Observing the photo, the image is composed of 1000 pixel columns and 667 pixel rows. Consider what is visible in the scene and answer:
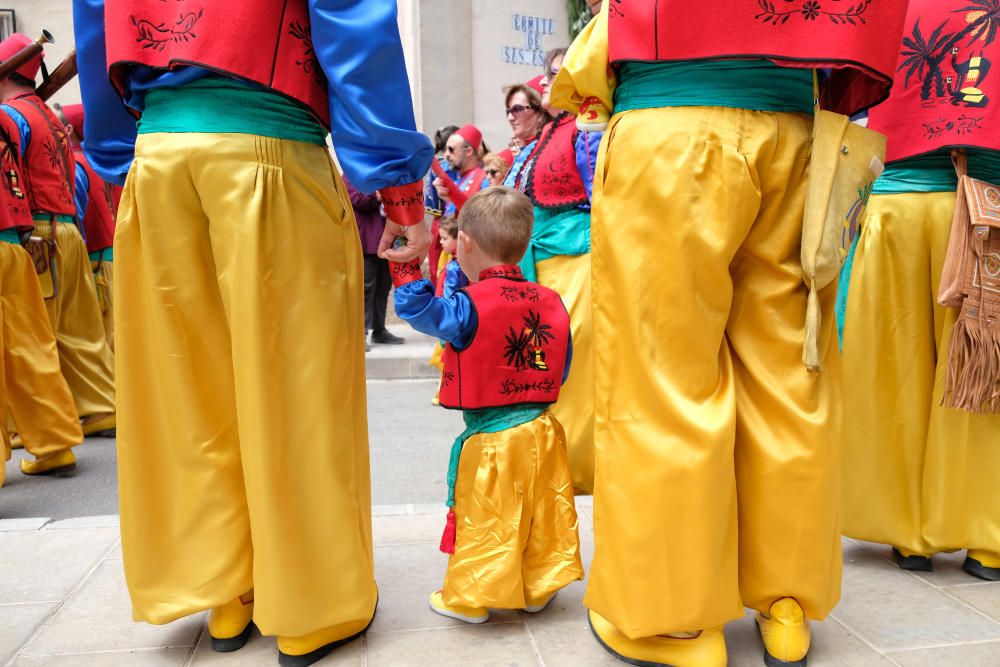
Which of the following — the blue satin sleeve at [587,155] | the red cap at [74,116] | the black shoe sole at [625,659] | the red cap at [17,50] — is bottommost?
the black shoe sole at [625,659]

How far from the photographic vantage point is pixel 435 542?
2924 mm

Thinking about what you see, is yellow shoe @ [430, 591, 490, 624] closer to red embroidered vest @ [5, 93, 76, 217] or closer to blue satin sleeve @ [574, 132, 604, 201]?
blue satin sleeve @ [574, 132, 604, 201]

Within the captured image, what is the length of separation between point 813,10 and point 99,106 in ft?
5.73

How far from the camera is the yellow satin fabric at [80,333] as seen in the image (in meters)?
4.80

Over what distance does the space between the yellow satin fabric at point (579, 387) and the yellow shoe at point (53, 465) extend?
97.8 inches

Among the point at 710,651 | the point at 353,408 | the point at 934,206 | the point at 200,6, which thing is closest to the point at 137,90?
the point at 200,6

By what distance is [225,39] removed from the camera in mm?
1861

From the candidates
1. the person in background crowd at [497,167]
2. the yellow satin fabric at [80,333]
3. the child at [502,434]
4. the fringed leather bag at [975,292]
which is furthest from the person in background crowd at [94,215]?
the fringed leather bag at [975,292]

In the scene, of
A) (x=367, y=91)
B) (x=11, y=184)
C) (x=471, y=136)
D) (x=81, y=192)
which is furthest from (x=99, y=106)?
(x=471, y=136)

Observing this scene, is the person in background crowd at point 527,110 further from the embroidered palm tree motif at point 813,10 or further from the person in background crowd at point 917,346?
the embroidered palm tree motif at point 813,10

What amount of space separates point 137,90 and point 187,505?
3.24 ft

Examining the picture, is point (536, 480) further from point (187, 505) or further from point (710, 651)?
point (187, 505)

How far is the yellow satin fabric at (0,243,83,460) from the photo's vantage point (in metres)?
3.92

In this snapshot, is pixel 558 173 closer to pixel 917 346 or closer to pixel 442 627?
pixel 917 346
